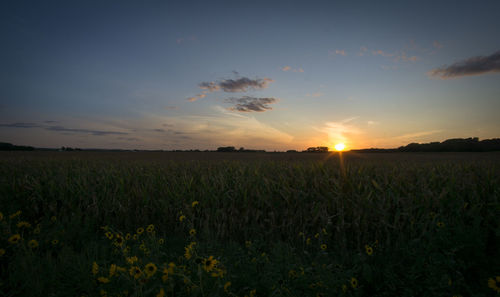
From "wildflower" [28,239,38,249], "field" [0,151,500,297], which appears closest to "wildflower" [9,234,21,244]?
"field" [0,151,500,297]

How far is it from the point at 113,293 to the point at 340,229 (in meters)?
2.85

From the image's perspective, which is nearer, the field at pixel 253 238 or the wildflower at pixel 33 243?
the field at pixel 253 238

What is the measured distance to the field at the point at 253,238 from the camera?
207 centimetres

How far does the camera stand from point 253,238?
11.5 ft

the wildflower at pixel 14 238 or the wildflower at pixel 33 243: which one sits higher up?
the wildflower at pixel 14 238

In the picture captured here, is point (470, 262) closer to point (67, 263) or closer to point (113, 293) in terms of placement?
point (113, 293)

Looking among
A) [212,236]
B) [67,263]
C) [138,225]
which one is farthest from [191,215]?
[67,263]

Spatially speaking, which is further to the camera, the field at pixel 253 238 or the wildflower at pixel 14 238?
the wildflower at pixel 14 238

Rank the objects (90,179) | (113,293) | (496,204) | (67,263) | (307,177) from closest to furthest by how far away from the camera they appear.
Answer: (113,293)
(67,263)
(496,204)
(307,177)
(90,179)

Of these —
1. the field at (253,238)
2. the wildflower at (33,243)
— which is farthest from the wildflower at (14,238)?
the wildflower at (33,243)

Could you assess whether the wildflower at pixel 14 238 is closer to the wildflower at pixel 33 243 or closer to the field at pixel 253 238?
the field at pixel 253 238

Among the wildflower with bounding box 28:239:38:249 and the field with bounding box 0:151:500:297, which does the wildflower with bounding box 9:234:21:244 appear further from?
the wildflower with bounding box 28:239:38:249

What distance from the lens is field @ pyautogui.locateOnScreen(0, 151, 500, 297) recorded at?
2068 mm

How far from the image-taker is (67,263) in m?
2.24
